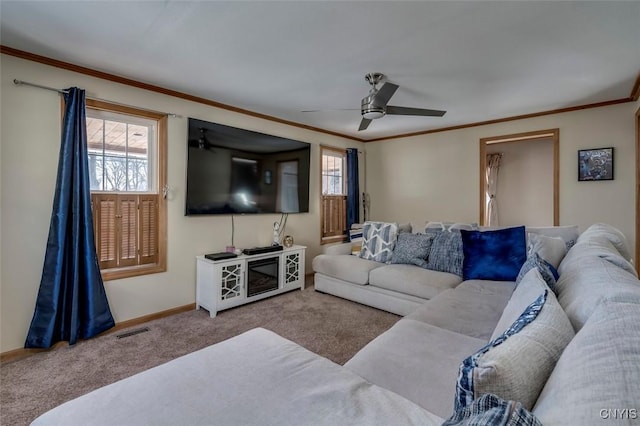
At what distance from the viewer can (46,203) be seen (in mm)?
2520

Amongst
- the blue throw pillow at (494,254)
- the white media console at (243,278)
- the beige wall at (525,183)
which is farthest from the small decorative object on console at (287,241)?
the beige wall at (525,183)

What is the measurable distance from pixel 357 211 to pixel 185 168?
10.3 ft

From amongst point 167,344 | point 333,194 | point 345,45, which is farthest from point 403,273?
point 333,194

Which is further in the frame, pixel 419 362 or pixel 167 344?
pixel 167 344

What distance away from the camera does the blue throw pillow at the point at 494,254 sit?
8.93 feet

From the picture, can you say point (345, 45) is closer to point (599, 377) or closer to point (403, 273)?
point (403, 273)

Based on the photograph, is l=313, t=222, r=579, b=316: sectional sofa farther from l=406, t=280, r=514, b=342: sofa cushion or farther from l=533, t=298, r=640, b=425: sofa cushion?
l=533, t=298, r=640, b=425: sofa cushion

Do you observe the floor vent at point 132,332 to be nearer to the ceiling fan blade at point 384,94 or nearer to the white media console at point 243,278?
the white media console at point 243,278

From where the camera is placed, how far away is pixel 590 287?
3.61 ft

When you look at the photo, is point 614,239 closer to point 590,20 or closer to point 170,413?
point 590,20

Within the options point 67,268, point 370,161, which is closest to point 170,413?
point 67,268

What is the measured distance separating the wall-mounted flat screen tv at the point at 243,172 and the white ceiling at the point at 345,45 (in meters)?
0.50

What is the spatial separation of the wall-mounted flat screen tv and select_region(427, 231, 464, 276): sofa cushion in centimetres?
207

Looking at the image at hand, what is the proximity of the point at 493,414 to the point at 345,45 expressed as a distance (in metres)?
2.36
